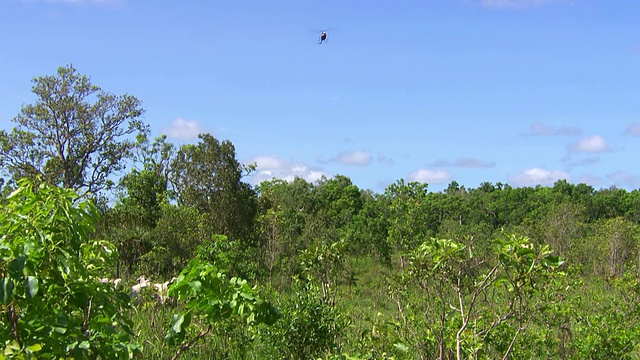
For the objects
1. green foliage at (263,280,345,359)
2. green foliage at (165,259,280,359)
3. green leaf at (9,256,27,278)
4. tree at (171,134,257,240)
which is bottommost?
green foliage at (263,280,345,359)

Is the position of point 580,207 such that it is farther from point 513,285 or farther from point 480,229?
point 513,285

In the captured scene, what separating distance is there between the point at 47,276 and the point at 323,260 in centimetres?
375

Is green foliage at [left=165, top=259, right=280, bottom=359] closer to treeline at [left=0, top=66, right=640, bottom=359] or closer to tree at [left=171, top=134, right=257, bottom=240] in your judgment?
treeline at [left=0, top=66, right=640, bottom=359]

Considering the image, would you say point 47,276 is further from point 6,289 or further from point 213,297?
point 213,297

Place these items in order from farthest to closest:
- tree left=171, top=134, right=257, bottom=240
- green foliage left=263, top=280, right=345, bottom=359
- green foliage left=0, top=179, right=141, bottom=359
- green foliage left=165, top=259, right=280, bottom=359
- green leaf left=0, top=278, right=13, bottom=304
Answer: tree left=171, top=134, right=257, bottom=240 → green foliage left=263, top=280, right=345, bottom=359 → green foliage left=165, top=259, right=280, bottom=359 → green foliage left=0, top=179, right=141, bottom=359 → green leaf left=0, top=278, right=13, bottom=304

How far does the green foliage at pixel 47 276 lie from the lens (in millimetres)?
2771

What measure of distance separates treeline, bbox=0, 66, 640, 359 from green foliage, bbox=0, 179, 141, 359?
0.03 metres

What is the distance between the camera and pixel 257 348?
851 centimetres

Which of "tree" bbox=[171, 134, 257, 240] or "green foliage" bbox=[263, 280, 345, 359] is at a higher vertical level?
"tree" bbox=[171, 134, 257, 240]

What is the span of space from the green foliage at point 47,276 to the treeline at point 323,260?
27 mm

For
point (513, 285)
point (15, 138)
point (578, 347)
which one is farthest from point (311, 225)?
point (513, 285)

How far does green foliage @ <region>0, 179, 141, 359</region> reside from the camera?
277 cm

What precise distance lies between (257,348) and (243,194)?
11.2 m

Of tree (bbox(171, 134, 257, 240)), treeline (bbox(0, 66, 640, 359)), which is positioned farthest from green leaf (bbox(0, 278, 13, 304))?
tree (bbox(171, 134, 257, 240))
